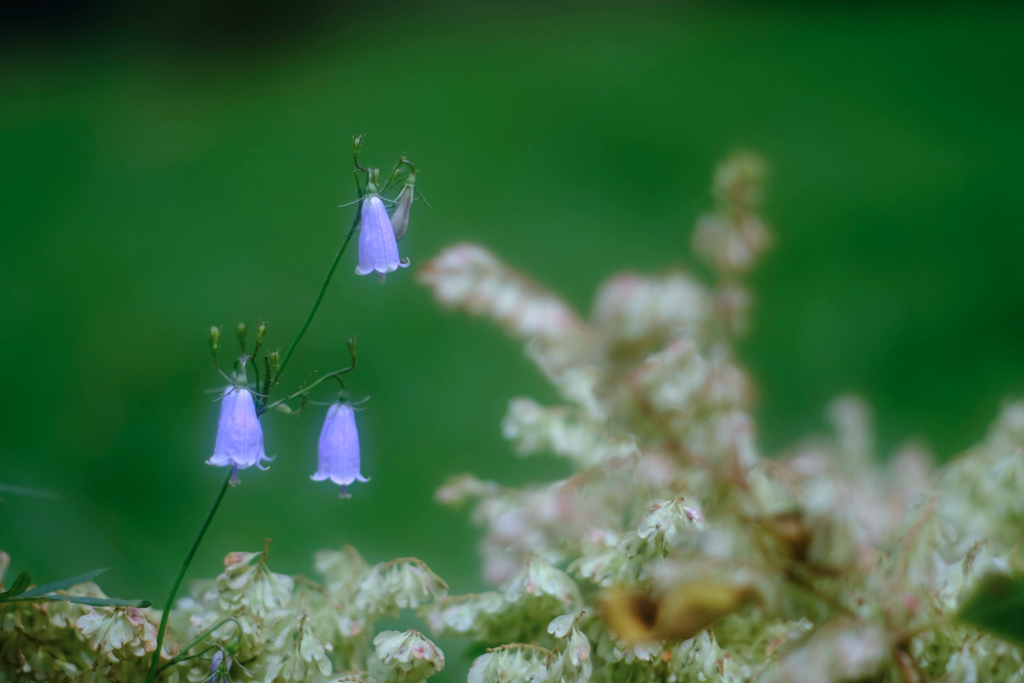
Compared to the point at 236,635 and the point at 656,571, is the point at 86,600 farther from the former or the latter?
the point at 656,571

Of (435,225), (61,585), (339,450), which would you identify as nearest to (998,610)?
(339,450)

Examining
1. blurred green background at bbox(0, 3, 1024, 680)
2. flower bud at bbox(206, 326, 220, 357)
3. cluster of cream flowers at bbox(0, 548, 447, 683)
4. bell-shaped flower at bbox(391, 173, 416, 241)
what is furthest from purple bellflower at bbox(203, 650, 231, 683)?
blurred green background at bbox(0, 3, 1024, 680)

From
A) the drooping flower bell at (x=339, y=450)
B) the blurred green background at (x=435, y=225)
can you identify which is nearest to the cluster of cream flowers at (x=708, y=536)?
the drooping flower bell at (x=339, y=450)

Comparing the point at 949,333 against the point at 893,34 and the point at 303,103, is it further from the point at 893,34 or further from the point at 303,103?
the point at 303,103

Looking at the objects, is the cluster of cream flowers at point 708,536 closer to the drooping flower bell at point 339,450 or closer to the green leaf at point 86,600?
the drooping flower bell at point 339,450

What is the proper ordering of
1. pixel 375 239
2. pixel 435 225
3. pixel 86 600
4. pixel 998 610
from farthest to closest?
pixel 435 225 → pixel 375 239 → pixel 86 600 → pixel 998 610

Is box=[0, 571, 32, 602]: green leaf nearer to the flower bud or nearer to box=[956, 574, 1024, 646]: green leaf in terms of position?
the flower bud

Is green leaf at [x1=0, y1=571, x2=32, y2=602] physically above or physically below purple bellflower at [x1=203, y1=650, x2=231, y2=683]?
above

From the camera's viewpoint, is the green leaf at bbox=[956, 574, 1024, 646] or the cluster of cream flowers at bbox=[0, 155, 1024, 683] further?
the cluster of cream flowers at bbox=[0, 155, 1024, 683]
